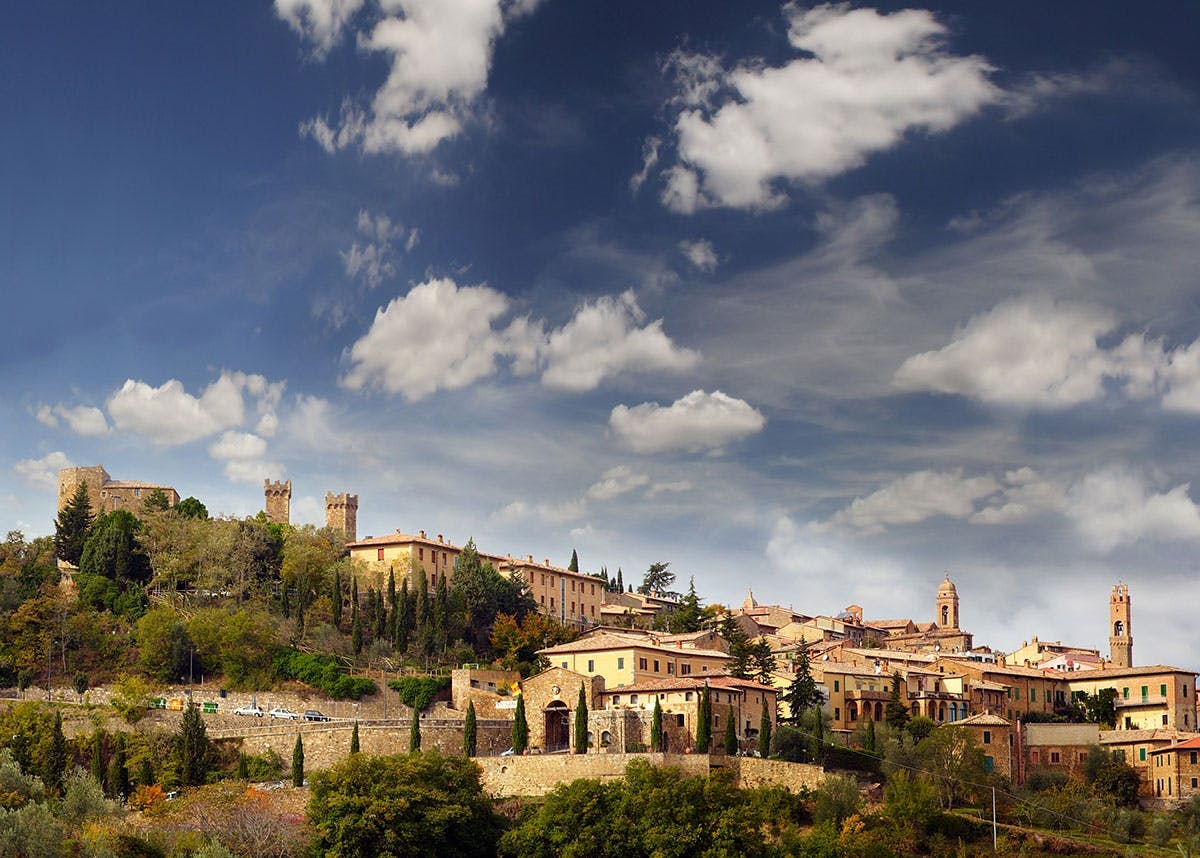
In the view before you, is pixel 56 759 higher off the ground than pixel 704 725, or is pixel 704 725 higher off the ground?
pixel 704 725

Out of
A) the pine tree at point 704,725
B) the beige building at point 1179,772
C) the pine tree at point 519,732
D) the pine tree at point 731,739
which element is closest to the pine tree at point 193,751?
the pine tree at point 519,732

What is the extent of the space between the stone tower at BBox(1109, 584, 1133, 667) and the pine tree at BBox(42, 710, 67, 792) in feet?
234

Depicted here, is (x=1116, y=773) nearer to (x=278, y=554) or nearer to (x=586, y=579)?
(x=586, y=579)

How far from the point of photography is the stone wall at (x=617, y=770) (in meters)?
74.1

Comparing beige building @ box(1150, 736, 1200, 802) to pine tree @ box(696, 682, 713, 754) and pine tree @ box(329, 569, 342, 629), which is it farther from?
pine tree @ box(329, 569, 342, 629)

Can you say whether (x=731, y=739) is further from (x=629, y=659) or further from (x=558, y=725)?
(x=629, y=659)

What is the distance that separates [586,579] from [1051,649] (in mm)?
35519

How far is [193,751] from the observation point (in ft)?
260

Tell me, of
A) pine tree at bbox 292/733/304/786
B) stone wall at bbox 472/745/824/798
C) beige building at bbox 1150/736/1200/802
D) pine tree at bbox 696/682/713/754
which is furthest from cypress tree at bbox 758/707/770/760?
beige building at bbox 1150/736/1200/802

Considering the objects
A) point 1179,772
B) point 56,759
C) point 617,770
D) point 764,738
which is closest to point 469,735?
point 617,770

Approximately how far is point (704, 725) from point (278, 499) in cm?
6646

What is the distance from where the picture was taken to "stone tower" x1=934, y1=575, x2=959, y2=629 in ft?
463

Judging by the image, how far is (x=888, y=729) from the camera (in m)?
85.9

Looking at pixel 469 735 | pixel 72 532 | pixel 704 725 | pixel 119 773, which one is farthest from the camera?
pixel 72 532
